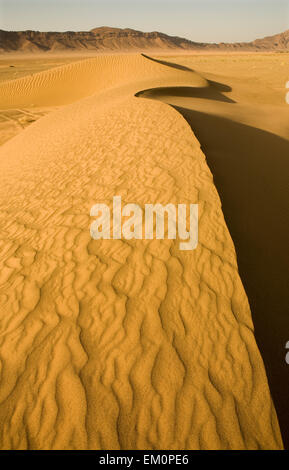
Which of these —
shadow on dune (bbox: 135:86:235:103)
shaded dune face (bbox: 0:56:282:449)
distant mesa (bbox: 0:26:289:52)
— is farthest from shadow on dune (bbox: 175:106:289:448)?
distant mesa (bbox: 0:26:289:52)

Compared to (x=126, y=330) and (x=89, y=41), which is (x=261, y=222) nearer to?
(x=126, y=330)

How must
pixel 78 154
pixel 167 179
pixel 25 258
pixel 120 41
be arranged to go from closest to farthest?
1. pixel 25 258
2. pixel 167 179
3. pixel 78 154
4. pixel 120 41

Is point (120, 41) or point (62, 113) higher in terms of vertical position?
point (120, 41)

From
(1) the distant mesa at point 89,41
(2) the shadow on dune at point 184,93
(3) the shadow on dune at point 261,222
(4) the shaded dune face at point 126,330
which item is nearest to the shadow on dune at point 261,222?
(3) the shadow on dune at point 261,222

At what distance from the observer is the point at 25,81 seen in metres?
21.8

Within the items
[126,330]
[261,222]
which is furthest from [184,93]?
[126,330]

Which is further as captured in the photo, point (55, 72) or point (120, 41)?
point (120, 41)

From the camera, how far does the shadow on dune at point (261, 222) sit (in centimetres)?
307

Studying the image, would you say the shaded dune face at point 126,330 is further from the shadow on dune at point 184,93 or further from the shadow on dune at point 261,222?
the shadow on dune at point 184,93

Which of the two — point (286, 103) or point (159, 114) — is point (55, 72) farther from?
point (159, 114)

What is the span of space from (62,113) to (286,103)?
993 cm

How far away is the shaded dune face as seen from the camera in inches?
91.0

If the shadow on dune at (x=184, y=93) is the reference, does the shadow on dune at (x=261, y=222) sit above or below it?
below
